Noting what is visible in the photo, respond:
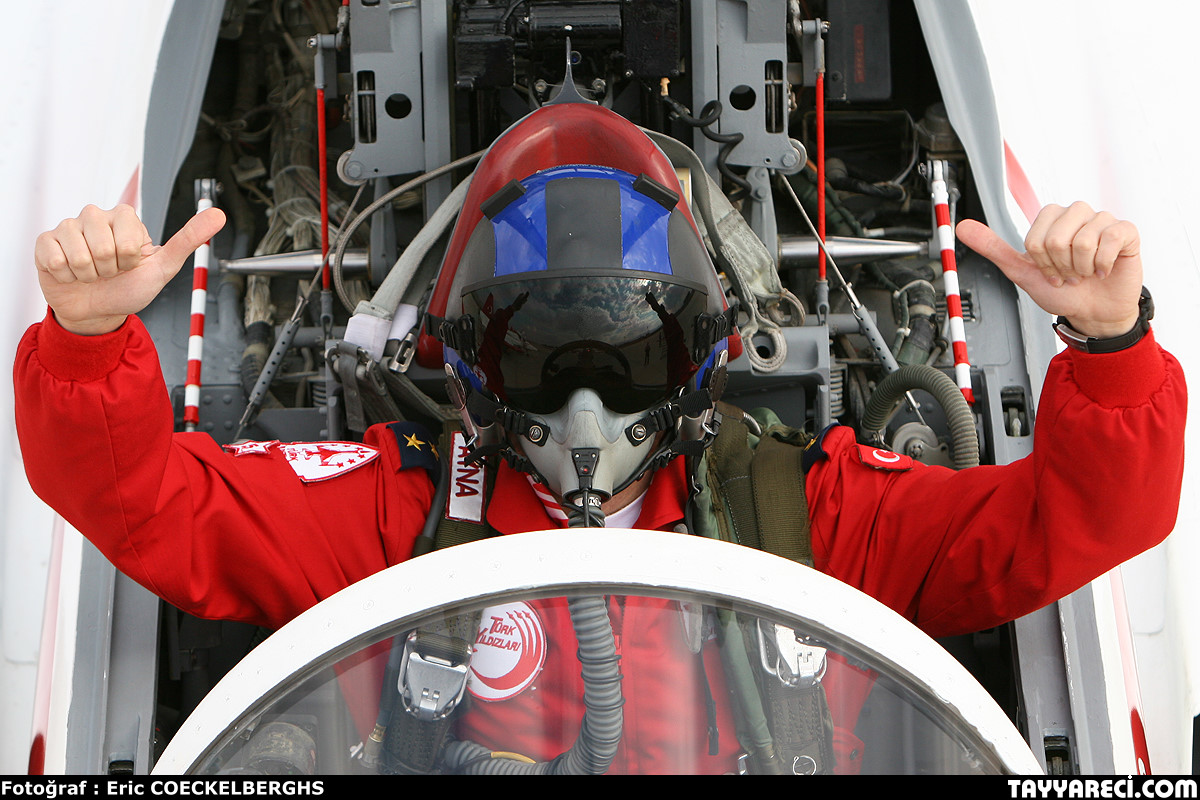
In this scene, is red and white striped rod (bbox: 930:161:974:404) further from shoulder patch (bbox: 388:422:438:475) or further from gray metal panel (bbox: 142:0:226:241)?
gray metal panel (bbox: 142:0:226:241)

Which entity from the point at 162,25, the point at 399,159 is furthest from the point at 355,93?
the point at 162,25

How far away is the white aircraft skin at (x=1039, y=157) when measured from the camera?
147cm

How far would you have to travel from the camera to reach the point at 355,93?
192 centimetres

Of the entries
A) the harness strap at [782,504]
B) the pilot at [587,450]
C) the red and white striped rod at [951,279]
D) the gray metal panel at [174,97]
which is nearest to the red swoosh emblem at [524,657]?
the pilot at [587,450]

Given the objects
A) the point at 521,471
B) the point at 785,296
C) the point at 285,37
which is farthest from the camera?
the point at 285,37

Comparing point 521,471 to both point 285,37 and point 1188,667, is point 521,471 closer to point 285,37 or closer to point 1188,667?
point 1188,667

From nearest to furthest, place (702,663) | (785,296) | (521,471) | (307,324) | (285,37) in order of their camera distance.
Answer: (702,663), (521,471), (785,296), (307,324), (285,37)

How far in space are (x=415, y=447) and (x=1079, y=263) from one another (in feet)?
2.87

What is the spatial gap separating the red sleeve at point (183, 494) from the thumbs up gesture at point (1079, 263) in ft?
2.68

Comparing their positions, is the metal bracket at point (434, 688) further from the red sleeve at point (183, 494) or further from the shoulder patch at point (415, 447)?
the shoulder patch at point (415, 447)

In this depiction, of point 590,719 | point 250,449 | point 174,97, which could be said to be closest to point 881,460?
point 590,719

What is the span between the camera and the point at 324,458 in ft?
4.99

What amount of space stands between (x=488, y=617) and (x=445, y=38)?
4.07 ft

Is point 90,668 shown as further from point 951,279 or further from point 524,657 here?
point 951,279
